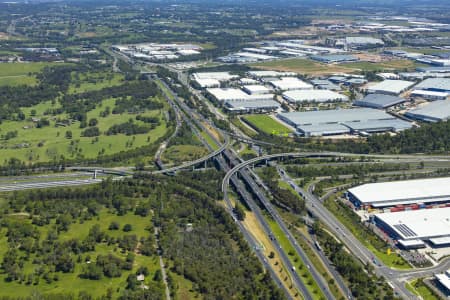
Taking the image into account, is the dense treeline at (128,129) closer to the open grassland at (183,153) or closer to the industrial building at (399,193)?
the open grassland at (183,153)

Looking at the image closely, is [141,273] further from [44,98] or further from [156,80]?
[156,80]

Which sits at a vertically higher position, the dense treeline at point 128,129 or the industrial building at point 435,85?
the industrial building at point 435,85

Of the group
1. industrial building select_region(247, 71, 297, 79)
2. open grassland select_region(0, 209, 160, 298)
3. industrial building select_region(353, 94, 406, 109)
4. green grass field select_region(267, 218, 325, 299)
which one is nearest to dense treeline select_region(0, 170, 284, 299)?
open grassland select_region(0, 209, 160, 298)

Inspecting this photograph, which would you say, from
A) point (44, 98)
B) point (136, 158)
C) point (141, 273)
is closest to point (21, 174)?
point (136, 158)

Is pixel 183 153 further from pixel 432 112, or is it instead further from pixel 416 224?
pixel 432 112

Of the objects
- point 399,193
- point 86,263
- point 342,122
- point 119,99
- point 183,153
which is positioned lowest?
→ point 119,99

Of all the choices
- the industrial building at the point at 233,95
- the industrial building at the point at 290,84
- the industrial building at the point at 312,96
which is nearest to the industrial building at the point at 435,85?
the industrial building at the point at 312,96

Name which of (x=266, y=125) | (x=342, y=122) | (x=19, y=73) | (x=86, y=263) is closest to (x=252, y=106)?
(x=266, y=125)
